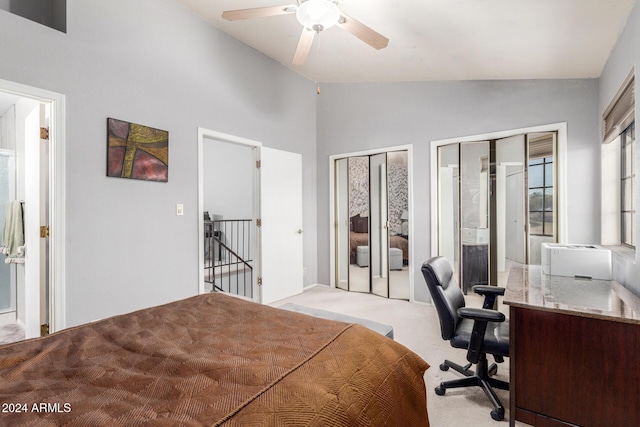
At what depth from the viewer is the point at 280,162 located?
4.38 metres

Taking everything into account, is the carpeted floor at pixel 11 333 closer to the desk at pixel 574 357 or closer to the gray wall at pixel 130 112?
the gray wall at pixel 130 112

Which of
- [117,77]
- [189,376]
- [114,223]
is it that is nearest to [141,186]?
[114,223]

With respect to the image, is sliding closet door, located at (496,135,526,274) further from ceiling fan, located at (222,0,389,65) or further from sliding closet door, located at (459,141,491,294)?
ceiling fan, located at (222,0,389,65)

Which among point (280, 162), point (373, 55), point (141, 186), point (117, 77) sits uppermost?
point (373, 55)

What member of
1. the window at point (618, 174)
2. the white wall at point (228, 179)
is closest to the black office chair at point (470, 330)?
the window at point (618, 174)

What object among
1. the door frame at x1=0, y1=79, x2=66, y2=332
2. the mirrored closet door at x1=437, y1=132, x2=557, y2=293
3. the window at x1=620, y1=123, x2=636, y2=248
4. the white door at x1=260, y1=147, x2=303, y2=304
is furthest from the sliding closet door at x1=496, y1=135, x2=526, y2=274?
the door frame at x1=0, y1=79, x2=66, y2=332

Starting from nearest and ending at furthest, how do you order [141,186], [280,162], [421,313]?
[141,186]
[421,313]
[280,162]

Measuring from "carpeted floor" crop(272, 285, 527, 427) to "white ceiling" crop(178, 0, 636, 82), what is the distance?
98.3 inches

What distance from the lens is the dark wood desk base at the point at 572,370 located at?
4.83ft

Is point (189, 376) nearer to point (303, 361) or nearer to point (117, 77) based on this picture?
point (303, 361)

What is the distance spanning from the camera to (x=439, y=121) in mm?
3936

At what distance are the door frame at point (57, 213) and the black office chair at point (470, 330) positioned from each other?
2.65 meters

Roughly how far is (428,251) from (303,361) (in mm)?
3264

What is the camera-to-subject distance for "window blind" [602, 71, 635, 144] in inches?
79.1
